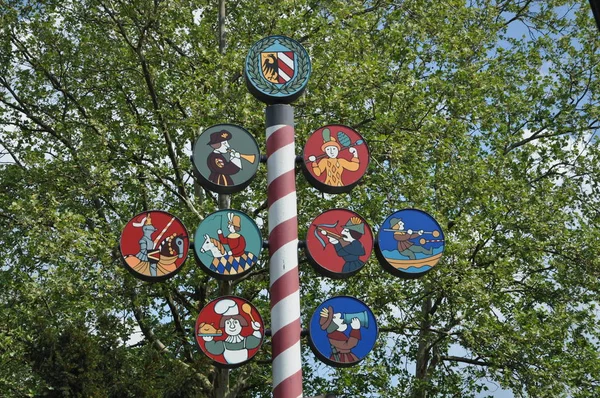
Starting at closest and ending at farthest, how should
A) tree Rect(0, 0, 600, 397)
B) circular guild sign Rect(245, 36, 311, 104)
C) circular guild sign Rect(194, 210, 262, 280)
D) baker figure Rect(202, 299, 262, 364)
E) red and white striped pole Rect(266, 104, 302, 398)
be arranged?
red and white striped pole Rect(266, 104, 302, 398) → baker figure Rect(202, 299, 262, 364) → circular guild sign Rect(194, 210, 262, 280) → circular guild sign Rect(245, 36, 311, 104) → tree Rect(0, 0, 600, 397)

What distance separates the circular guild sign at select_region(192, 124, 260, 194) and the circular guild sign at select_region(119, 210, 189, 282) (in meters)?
0.41

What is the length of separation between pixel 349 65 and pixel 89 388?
804 cm

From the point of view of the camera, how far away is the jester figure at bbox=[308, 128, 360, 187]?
6457 mm

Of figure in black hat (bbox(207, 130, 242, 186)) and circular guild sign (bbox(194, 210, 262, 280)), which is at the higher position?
figure in black hat (bbox(207, 130, 242, 186))

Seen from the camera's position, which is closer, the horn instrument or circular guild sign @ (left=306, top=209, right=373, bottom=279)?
circular guild sign @ (left=306, top=209, right=373, bottom=279)

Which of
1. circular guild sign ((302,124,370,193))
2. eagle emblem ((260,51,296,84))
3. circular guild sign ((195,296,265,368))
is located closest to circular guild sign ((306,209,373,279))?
circular guild sign ((302,124,370,193))

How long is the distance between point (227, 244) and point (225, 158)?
2.15 ft

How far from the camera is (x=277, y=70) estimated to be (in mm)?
6527

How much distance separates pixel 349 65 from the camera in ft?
50.3

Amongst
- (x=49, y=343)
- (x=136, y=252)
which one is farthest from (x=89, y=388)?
(x=136, y=252)

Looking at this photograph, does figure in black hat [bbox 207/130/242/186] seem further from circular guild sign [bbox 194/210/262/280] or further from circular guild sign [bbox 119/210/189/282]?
circular guild sign [bbox 119/210/189/282]

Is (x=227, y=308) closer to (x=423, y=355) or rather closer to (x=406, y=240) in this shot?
(x=406, y=240)

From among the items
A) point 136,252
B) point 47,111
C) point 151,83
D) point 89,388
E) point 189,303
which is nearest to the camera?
point 136,252

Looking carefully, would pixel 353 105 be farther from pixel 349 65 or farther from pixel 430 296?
pixel 430 296
